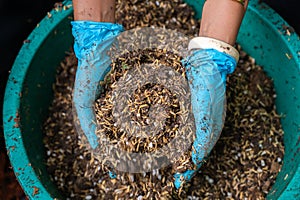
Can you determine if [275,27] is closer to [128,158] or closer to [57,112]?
[128,158]

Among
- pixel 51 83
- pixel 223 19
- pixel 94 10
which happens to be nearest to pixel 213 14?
pixel 223 19

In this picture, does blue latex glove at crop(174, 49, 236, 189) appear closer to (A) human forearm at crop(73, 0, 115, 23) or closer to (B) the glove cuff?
(B) the glove cuff

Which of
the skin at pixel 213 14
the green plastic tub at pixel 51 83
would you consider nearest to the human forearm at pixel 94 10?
the skin at pixel 213 14

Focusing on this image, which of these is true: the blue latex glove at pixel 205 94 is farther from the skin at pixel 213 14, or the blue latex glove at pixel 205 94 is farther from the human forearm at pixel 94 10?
the human forearm at pixel 94 10

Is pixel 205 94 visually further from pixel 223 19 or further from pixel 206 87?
pixel 223 19

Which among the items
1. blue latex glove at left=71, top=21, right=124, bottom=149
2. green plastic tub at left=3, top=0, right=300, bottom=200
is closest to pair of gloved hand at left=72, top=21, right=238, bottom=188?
blue latex glove at left=71, top=21, right=124, bottom=149

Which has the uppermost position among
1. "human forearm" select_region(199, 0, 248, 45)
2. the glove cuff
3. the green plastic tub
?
"human forearm" select_region(199, 0, 248, 45)
